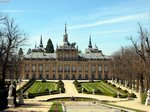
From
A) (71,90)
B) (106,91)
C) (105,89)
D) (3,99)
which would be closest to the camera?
(3,99)

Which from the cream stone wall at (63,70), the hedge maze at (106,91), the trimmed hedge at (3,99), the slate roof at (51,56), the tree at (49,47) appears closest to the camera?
the trimmed hedge at (3,99)

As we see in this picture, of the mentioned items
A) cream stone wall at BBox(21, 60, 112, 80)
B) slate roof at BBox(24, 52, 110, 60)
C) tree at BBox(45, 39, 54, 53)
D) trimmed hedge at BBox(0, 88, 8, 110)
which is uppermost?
tree at BBox(45, 39, 54, 53)

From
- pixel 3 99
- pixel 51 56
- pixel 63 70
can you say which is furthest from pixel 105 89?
pixel 51 56

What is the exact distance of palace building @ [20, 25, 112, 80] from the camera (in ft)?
365

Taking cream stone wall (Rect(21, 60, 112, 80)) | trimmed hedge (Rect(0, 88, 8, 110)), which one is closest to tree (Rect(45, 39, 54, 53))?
cream stone wall (Rect(21, 60, 112, 80))

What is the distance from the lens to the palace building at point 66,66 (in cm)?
11131

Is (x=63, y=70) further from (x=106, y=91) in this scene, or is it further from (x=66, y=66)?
(x=106, y=91)

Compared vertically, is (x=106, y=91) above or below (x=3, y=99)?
below

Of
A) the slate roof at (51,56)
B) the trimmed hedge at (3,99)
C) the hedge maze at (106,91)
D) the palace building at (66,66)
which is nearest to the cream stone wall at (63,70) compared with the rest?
the palace building at (66,66)

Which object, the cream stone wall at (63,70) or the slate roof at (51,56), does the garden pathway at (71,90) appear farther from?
the slate roof at (51,56)

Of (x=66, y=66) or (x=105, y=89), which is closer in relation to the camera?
(x=105, y=89)

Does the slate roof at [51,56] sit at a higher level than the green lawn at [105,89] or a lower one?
higher

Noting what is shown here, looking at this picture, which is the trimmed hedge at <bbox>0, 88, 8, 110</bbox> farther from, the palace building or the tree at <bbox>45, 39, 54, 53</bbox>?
the tree at <bbox>45, 39, 54, 53</bbox>

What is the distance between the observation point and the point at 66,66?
11175 cm
